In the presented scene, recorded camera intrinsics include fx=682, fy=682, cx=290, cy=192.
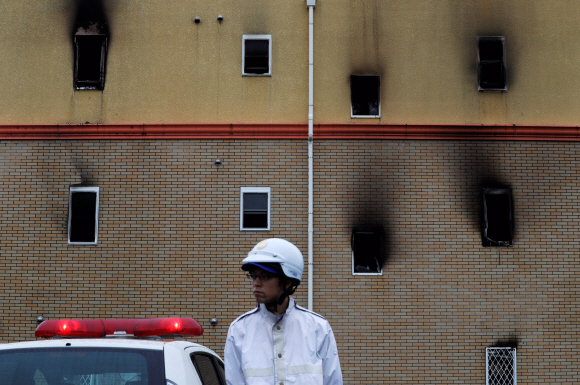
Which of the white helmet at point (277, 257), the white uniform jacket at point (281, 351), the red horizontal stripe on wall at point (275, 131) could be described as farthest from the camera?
the red horizontal stripe on wall at point (275, 131)

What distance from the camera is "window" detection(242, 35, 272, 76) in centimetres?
1264

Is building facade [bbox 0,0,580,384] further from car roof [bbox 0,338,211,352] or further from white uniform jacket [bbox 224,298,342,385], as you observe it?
white uniform jacket [bbox 224,298,342,385]

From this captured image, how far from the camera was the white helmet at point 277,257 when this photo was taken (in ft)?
12.0

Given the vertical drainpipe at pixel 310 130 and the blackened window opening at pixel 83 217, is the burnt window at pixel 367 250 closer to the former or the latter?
Result: the vertical drainpipe at pixel 310 130

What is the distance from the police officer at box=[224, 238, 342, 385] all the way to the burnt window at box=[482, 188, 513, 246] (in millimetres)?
9189

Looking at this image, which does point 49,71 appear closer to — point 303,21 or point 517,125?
point 303,21

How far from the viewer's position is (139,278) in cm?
1209

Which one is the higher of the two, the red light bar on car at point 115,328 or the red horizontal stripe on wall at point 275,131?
the red horizontal stripe on wall at point 275,131

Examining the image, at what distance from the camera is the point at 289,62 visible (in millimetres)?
12633

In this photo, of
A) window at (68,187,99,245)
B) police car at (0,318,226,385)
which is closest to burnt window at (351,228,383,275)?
window at (68,187,99,245)

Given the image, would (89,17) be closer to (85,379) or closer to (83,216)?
(83,216)

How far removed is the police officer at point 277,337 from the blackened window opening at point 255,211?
8478 mm

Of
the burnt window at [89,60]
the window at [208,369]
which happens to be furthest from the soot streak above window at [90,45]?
the window at [208,369]

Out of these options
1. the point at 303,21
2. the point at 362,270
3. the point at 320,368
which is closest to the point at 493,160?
the point at 362,270
